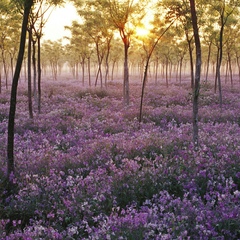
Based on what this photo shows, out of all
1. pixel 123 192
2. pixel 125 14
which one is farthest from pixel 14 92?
pixel 125 14

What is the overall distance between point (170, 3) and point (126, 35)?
5449mm

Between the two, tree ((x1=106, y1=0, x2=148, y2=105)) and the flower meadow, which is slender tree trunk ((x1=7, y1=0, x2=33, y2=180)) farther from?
tree ((x1=106, y1=0, x2=148, y2=105))

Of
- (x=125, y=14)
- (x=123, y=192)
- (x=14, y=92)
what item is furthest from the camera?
(x=125, y=14)

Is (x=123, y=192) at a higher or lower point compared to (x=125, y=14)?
lower

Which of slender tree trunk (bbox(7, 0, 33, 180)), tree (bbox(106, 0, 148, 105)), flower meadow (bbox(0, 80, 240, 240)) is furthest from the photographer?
tree (bbox(106, 0, 148, 105))

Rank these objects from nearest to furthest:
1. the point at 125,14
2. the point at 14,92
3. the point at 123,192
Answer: the point at 123,192 → the point at 14,92 → the point at 125,14

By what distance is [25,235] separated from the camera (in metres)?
4.30

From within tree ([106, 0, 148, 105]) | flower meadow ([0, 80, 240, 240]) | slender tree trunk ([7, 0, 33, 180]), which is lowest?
flower meadow ([0, 80, 240, 240])

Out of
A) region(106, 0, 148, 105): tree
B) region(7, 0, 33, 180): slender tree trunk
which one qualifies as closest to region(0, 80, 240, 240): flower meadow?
region(7, 0, 33, 180): slender tree trunk

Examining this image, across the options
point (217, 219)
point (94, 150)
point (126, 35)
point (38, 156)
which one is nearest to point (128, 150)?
point (94, 150)

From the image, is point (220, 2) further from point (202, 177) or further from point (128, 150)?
point (202, 177)

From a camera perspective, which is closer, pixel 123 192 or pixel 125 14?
pixel 123 192

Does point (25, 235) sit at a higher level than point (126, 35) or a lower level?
lower

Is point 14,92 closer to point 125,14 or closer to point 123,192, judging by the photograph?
point 123,192
